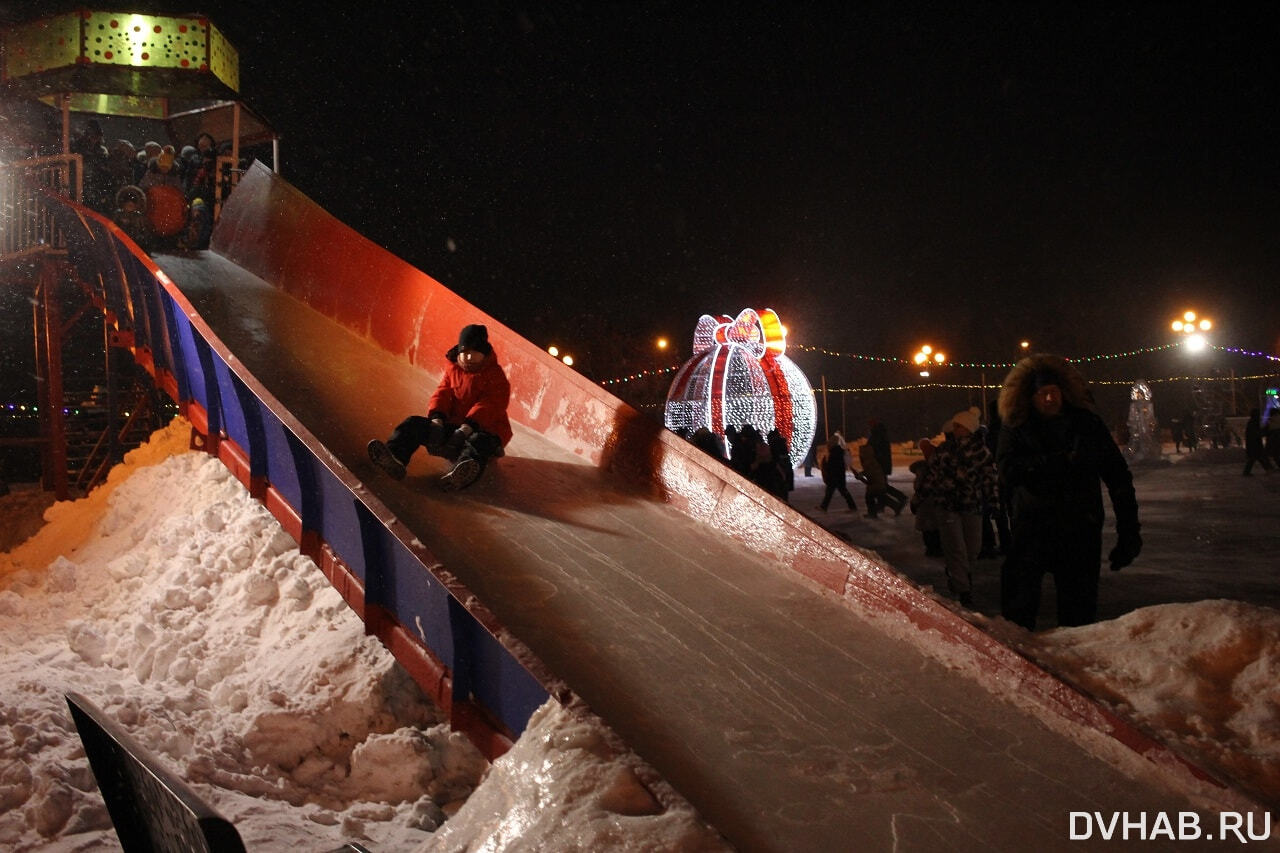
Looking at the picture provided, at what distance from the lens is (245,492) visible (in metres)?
6.61

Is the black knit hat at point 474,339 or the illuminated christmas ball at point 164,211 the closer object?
the black knit hat at point 474,339

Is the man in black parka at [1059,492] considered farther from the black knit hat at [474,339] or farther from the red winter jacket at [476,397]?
the black knit hat at [474,339]

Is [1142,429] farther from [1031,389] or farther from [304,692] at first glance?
[304,692]

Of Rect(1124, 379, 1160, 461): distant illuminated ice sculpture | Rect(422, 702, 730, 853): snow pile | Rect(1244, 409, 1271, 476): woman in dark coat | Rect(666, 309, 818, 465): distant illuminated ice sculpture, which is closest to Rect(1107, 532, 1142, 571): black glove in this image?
Rect(422, 702, 730, 853): snow pile

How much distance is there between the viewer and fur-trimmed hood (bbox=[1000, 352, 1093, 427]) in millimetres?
4688

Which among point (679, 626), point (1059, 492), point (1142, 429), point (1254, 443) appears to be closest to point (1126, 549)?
point (1059, 492)

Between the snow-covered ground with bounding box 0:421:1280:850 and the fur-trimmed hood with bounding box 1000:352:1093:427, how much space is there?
4.39ft

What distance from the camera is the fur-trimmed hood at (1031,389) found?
15.4 feet

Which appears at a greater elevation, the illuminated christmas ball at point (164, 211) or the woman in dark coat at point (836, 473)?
the illuminated christmas ball at point (164, 211)

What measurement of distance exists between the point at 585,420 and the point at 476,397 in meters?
0.87

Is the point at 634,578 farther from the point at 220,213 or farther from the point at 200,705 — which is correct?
the point at 220,213

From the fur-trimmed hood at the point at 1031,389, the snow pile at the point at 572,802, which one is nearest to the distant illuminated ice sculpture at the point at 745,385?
the fur-trimmed hood at the point at 1031,389

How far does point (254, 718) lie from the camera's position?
4.48 m

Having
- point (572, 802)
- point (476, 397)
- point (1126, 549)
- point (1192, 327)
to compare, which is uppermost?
point (1192, 327)
